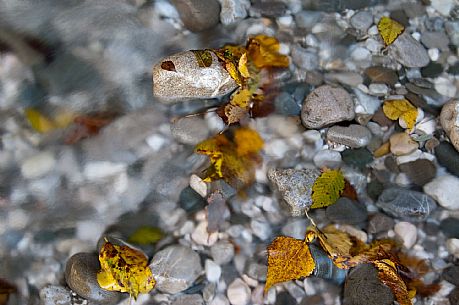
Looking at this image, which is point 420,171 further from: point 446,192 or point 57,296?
point 57,296

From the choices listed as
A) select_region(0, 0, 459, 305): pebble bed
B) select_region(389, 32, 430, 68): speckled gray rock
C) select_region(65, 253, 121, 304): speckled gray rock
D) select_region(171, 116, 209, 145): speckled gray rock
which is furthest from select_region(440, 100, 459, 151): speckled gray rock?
select_region(65, 253, 121, 304): speckled gray rock

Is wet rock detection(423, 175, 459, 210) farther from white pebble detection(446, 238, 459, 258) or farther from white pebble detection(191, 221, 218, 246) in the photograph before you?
white pebble detection(191, 221, 218, 246)

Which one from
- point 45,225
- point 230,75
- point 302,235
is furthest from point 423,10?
point 45,225

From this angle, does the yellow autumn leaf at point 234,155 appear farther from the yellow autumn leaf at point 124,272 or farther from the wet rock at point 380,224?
the wet rock at point 380,224

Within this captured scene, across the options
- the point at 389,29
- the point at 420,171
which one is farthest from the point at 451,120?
the point at 389,29

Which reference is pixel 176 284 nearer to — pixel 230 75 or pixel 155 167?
pixel 155 167
